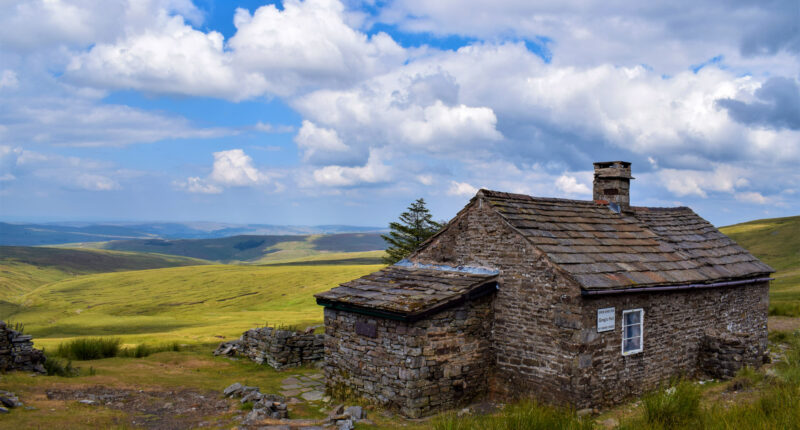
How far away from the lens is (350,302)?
523 inches

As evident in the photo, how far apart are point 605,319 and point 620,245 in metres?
3.33

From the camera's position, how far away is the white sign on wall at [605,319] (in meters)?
12.2

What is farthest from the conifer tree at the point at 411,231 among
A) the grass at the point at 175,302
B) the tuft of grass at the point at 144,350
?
the tuft of grass at the point at 144,350

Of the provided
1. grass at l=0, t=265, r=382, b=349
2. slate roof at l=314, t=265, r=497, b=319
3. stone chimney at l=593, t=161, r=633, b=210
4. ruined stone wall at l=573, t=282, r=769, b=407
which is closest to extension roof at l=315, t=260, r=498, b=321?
slate roof at l=314, t=265, r=497, b=319

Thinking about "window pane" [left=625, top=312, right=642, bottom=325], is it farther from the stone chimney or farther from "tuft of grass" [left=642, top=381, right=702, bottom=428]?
the stone chimney

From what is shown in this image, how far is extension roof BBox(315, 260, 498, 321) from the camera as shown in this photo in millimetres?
12195

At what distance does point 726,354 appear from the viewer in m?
14.6

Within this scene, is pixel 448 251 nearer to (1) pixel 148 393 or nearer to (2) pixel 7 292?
(1) pixel 148 393

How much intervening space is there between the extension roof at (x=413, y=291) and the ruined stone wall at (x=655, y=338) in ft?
9.57

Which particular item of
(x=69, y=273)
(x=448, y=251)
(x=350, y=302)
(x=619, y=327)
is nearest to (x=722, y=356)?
(x=619, y=327)

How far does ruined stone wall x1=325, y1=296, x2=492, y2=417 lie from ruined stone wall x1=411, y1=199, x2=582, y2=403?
488 millimetres

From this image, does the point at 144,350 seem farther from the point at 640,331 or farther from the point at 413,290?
the point at 640,331

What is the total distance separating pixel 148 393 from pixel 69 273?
138m

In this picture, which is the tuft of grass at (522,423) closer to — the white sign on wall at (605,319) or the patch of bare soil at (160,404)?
the white sign on wall at (605,319)
